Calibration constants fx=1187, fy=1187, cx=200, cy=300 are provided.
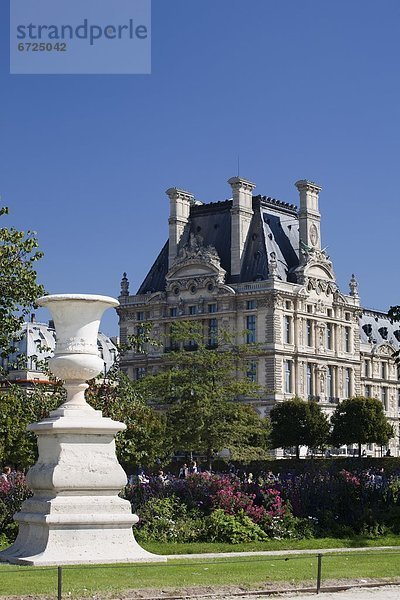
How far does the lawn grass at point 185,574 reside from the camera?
1423 centimetres

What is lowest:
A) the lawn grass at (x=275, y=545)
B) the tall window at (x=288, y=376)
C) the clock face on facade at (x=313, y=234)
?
the lawn grass at (x=275, y=545)

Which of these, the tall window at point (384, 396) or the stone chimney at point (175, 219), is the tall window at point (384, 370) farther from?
the stone chimney at point (175, 219)

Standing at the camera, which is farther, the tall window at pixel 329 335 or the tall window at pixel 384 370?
the tall window at pixel 384 370

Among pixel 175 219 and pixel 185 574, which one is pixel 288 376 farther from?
pixel 185 574

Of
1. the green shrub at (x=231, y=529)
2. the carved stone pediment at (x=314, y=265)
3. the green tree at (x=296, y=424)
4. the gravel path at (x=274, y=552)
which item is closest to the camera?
the gravel path at (x=274, y=552)

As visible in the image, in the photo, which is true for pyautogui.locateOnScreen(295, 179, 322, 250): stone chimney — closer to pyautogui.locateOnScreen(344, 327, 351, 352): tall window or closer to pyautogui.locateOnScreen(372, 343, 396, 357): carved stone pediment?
pyautogui.locateOnScreen(344, 327, 351, 352): tall window

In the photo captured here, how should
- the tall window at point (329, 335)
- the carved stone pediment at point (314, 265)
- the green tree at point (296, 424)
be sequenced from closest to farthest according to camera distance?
the green tree at point (296, 424) → the carved stone pediment at point (314, 265) → the tall window at point (329, 335)

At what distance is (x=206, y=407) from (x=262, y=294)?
79.5 ft

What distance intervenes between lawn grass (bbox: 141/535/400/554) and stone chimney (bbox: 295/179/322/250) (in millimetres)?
67443

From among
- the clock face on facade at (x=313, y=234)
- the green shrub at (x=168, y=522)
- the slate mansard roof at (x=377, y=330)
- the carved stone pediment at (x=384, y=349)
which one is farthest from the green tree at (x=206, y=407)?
the green shrub at (x=168, y=522)

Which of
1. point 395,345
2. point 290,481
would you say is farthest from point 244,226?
point 290,481

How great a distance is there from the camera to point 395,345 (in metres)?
104

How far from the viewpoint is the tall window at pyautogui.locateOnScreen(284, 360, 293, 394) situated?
85312 millimetres

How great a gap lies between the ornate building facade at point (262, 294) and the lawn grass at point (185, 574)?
6502cm
